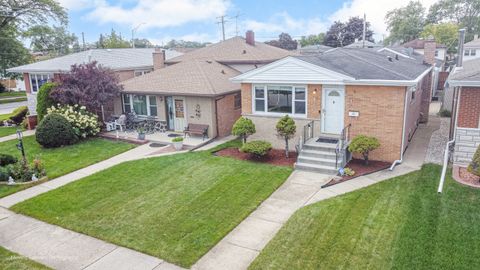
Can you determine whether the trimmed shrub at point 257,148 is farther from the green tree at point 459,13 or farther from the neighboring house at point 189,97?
the green tree at point 459,13

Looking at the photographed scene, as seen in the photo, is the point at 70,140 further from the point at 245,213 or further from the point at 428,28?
the point at 428,28

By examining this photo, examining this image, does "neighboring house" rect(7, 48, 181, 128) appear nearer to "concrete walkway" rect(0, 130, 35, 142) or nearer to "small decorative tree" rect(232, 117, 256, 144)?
"concrete walkway" rect(0, 130, 35, 142)

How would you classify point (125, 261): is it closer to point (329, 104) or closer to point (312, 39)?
point (329, 104)

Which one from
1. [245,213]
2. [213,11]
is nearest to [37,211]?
[245,213]

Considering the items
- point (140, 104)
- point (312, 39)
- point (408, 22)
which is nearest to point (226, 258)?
point (140, 104)

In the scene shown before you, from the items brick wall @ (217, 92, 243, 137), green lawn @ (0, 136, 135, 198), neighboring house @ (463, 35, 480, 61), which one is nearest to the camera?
green lawn @ (0, 136, 135, 198)

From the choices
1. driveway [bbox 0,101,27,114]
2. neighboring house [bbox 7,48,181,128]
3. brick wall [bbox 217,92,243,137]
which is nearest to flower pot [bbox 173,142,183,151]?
brick wall [bbox 217,92,243,137]
